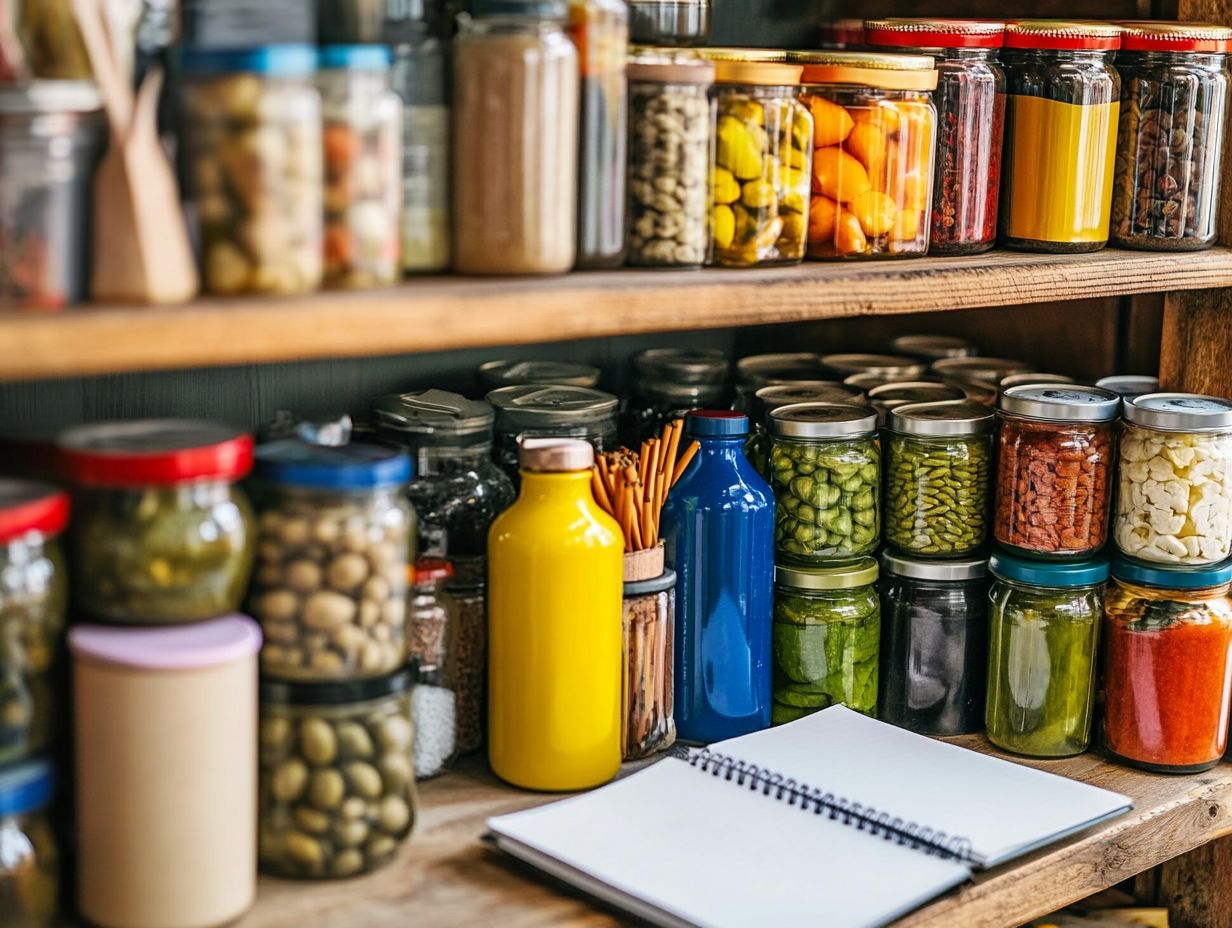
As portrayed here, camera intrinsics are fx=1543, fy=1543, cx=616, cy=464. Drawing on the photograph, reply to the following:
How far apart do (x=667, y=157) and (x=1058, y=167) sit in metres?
0.48

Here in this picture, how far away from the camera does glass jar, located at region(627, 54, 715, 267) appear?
1250mm

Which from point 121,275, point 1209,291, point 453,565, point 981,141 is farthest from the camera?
point 1209,291

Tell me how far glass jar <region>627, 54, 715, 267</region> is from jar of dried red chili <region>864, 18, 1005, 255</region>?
321 mm

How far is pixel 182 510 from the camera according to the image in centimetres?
105

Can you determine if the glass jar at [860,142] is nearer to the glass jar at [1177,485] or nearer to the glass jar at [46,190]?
the glass jar at [1177,485]

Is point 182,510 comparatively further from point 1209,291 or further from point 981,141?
point 1209,291

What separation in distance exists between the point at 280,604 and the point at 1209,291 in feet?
3.54

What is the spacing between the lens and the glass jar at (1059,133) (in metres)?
1.51

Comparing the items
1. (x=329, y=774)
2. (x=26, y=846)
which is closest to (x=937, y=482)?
(x=329, y=774)

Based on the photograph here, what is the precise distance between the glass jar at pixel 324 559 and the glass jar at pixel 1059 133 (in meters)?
0.74

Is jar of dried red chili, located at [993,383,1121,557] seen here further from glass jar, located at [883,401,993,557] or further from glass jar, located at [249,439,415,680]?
glass jar, located at [249,439,415,680]

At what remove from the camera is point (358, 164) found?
1.07m

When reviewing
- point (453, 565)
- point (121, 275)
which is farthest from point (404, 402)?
point (121, 275)

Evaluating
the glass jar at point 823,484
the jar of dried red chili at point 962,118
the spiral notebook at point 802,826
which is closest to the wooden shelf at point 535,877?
the spiral notebook at point 802,826
